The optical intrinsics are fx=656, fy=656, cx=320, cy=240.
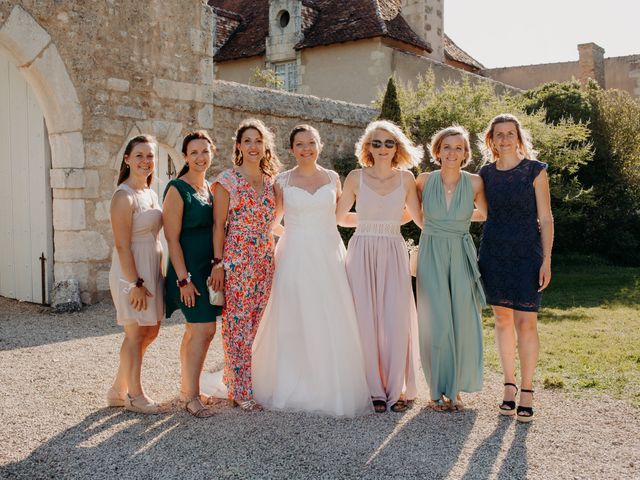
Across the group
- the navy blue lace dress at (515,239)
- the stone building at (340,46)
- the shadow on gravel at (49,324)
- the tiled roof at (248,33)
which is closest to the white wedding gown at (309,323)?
the navy blue lace dress at (515,239)

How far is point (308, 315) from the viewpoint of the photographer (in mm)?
4273

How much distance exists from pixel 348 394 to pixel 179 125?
527cm

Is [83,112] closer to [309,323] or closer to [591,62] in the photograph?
[309,323]

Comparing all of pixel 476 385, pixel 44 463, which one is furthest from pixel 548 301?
pixel 44 463

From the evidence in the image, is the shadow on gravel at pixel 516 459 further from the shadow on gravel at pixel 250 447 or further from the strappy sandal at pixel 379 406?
the strappy sandal at pixel 379 406

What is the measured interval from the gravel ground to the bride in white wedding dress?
22 centimetres

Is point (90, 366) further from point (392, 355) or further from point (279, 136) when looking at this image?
point (279, 136)

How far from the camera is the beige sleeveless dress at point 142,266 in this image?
13.4 ft

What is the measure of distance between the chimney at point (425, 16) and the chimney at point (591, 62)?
5877 millimetres

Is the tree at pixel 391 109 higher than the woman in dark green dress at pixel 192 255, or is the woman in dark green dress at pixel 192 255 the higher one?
the tree at pixel 391 109

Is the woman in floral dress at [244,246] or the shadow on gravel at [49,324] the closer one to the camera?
the woman in floral dress at [244,246]

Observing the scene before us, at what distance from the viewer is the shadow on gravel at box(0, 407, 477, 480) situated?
129 inches

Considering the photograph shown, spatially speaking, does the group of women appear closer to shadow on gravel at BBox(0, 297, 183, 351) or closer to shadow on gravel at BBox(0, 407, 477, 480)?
shadow on gravel at BBox(0, 407, 477, 480)

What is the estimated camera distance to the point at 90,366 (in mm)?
5438
